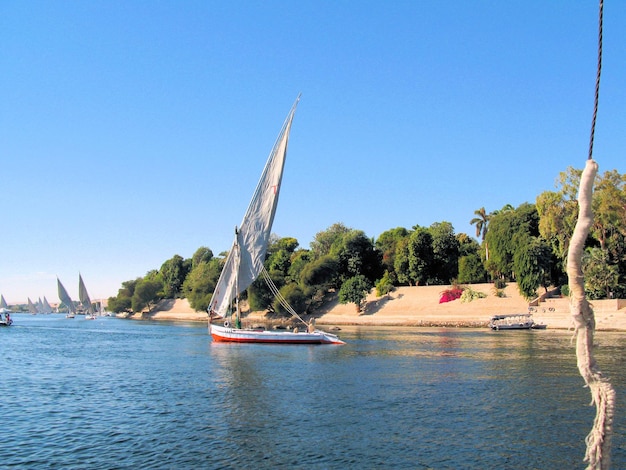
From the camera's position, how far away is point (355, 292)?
294 feet

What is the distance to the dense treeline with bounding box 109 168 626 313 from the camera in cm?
6406

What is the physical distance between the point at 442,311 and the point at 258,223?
4110cm

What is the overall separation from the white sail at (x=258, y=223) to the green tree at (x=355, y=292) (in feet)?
140

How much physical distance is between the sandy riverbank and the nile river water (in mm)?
25956

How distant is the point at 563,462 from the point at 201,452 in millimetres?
9662

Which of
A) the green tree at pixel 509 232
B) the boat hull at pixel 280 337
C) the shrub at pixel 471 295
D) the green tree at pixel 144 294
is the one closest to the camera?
the boat hull at pixel 280 337

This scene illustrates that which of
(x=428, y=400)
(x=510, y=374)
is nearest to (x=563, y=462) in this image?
(x=428, y=400)

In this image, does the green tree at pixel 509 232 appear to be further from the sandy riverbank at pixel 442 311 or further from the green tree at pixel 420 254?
the green tree at pixel 420 254

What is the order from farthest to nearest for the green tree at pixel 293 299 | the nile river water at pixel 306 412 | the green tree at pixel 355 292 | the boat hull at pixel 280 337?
the green tree at pixel 293 299 < the green tree at pixel 355 292 < the boat hull at pixel 280 337 < the nile river water at pixel 306 412

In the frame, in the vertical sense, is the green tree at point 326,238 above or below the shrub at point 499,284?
above

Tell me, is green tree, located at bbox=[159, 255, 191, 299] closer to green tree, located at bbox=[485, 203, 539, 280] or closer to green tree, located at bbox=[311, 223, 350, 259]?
green tree, located at bbox=[311, 223, 350, 259]

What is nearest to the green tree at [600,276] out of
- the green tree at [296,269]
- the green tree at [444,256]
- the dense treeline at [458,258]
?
the dense treeline at [458,258]

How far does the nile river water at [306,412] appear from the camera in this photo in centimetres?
1527

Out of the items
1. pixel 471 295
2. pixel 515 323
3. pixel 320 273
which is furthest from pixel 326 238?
pixel 515 323
